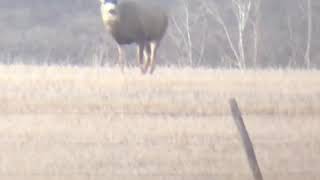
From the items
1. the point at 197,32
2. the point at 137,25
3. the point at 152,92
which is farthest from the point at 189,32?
the point at 152,92

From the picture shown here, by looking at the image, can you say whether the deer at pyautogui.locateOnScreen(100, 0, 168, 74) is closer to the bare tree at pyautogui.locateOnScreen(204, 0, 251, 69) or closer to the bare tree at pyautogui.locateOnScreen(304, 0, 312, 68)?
the bare tree at pyautogui.locateOnScreen(204, 0, 251, 69)

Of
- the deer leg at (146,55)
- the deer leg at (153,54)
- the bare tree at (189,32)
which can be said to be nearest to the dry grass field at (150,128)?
the deer leg at (153,54)

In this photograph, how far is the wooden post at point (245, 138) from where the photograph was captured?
11.9 metres

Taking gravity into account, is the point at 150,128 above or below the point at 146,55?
above

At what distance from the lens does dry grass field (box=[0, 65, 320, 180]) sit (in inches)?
546

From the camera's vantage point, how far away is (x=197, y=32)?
4716cm

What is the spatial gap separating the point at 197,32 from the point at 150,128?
31.1 metres

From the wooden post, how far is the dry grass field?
2.50 feet

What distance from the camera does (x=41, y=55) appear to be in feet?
138

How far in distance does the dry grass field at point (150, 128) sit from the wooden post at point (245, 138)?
762 mm

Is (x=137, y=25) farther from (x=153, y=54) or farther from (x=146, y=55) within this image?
(x=153, y=54)

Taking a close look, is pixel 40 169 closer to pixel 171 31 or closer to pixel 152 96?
pixel 152 96

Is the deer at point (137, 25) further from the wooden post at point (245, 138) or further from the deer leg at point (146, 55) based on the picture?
the wooden post at point (245, 138)

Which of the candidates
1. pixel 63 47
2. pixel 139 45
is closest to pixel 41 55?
pixel 63 47
